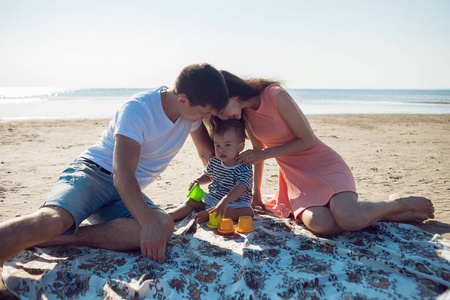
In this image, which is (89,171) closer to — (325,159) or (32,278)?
(32,278)

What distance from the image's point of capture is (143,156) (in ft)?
10.5

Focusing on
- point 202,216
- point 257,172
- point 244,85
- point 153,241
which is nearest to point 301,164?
point 257,172

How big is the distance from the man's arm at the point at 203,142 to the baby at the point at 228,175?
11 centimetres

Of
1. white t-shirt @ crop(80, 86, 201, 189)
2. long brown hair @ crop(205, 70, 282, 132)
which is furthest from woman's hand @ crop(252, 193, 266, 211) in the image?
white t-shirt @ crop(80, 86, 201, 189)

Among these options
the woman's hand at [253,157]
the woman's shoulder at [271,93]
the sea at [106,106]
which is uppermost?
the woman's shoulder at [271,93]

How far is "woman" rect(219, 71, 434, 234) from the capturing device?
3326 millimetres

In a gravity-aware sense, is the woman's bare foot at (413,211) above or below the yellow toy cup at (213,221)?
above

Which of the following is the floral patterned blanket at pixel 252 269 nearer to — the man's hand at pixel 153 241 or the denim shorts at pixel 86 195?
the man's hand at pixel 153 241

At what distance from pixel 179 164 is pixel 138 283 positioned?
4836 millimetres

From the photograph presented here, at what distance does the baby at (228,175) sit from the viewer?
3729 millimetres

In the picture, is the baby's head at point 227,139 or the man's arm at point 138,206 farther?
the baby's head at point 227,139

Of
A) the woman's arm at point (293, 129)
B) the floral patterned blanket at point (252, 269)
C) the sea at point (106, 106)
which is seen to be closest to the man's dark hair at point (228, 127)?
the woman's arm at point (293, 129)

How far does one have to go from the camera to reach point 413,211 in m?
3.72

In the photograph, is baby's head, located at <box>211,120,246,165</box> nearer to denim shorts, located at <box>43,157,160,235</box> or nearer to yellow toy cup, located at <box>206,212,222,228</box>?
yellow toy cup, located at <box>206,212,222,228</box>
